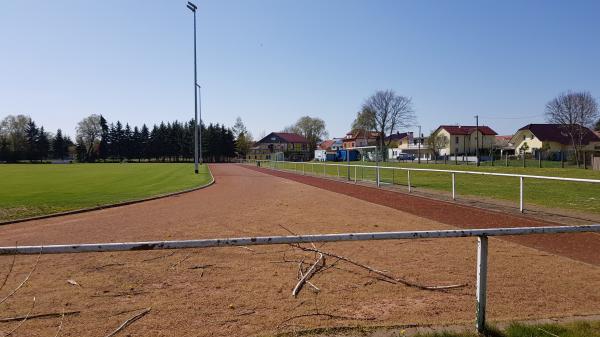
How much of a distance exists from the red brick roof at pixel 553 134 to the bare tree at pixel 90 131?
9769 centimetres

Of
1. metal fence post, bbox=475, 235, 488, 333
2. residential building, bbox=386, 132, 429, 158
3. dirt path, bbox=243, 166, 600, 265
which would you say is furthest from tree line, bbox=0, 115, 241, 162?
metal fence post, bbox=475, 235, 488, 333

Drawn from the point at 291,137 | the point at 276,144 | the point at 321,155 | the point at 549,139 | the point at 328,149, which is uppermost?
the point at 291,137

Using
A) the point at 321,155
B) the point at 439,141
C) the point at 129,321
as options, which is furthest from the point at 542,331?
the point at 321,155

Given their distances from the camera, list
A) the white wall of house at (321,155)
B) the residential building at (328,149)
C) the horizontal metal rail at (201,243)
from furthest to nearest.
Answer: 1. the white wall of house at (321,155)
2. the residential building at (328,149)
3. the horizontal metal rail at (201,243)

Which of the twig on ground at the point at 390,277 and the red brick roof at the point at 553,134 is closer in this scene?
the twig on ground at the point at 390,277

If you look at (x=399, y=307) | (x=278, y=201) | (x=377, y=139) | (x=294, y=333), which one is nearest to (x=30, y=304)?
(x=294, y=333)

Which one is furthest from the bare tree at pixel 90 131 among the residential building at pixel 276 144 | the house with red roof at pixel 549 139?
the house with red roof at pixel 549 139

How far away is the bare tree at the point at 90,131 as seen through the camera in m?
114

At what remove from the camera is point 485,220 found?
35.9ft

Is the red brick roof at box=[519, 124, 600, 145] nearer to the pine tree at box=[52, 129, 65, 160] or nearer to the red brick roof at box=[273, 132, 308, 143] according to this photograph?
the red brick roof at box=[273, 132, 308, 143]

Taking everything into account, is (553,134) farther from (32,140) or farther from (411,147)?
(32,140)

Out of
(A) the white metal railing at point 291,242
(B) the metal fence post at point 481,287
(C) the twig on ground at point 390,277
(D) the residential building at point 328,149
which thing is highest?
(D) the residential building at point 328,149

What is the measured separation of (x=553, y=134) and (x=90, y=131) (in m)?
103

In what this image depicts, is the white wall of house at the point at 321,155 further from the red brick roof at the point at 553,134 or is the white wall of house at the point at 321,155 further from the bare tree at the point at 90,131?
the bare tree at the point at 90,131
